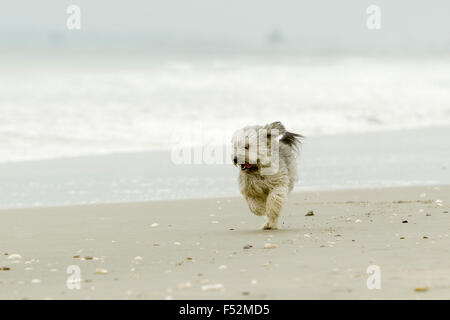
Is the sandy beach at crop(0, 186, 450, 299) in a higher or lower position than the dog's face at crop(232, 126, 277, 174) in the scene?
lower

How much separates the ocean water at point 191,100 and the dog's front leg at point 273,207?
396 inches

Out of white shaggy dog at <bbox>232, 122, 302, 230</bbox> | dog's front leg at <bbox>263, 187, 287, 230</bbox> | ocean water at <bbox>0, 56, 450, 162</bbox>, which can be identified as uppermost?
ocean water at <bbox>0, 56, 450, 162</bbox>

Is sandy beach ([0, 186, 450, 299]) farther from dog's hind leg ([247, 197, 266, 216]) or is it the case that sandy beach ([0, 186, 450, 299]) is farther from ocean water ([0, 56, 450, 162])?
ocean water ([0, 56, 450, 162])

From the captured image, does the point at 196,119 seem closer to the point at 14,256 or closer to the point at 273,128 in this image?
the point at 273,128

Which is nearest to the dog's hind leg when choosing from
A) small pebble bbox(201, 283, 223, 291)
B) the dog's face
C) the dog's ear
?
the dog's face

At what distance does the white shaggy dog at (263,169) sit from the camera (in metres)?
9.14

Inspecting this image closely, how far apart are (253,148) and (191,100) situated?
2021cm

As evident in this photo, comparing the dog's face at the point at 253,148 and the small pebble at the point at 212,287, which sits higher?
the dog's face at the point at 253,148

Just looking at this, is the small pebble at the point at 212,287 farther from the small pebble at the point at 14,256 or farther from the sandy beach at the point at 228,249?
the small pebble at the point at 14,256

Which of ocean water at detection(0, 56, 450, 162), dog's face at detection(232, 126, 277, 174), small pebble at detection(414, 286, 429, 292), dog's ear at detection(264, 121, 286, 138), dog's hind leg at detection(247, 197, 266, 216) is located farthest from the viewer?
ocean water at detection(0, 56, 450, 162)

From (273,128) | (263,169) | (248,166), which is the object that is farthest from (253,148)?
(273,128)

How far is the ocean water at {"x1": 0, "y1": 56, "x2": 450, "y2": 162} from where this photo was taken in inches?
859

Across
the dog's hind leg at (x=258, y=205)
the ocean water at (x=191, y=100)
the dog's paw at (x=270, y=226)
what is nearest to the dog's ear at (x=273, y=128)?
the dog's hind leg at (x=258, y=205)

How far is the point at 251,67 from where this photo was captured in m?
39.5
